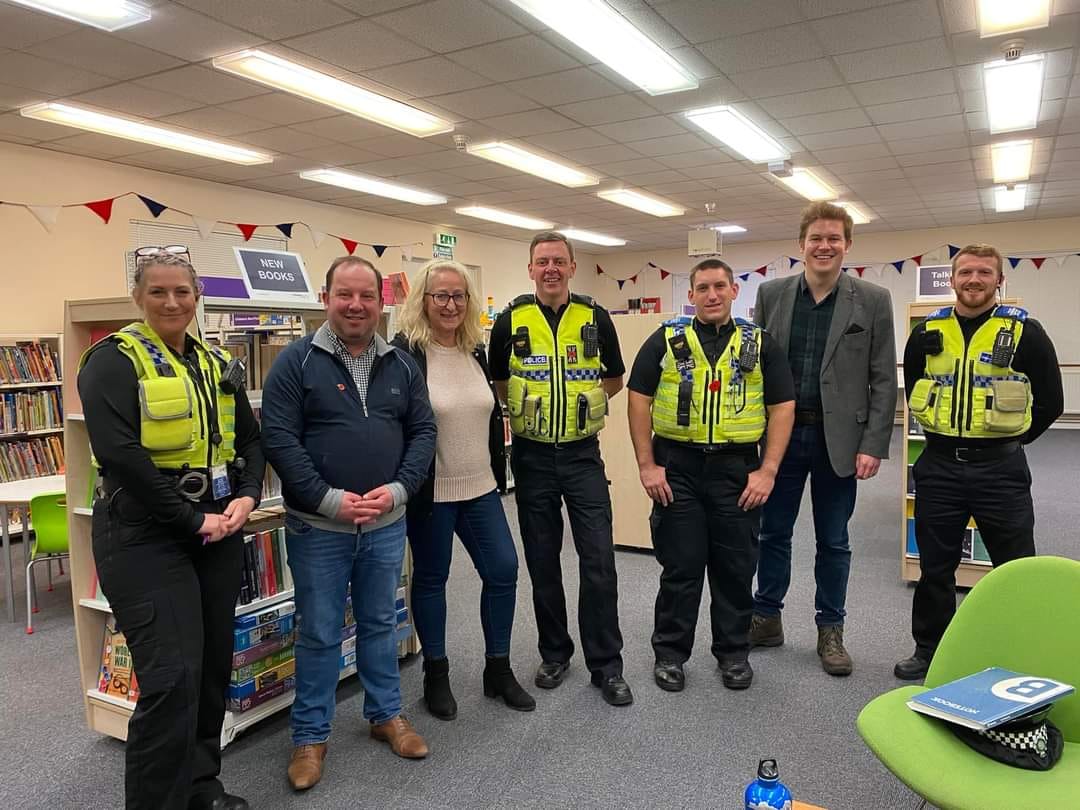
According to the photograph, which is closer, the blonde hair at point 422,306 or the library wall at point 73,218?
the blonde hair at point 422,306

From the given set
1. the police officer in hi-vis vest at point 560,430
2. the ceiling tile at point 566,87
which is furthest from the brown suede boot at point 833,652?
the ceiling tile at point 566,87

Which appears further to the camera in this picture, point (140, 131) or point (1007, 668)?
point (140, 131)

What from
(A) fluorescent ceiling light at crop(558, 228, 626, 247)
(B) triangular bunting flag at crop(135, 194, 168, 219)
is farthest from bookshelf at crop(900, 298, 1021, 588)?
(A) fluorescent ceiling light at crop(558, 228, 626, 247)

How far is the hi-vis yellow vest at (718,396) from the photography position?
271 centimetres

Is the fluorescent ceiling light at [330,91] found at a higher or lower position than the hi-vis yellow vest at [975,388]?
higher

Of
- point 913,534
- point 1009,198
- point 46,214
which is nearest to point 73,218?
point 46,214

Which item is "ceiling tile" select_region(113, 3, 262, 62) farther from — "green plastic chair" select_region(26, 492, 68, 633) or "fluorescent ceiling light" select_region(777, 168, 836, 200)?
"fluorescent ceiling light" select_region(777, 168, 836, 200)

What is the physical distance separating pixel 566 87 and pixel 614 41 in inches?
30.0

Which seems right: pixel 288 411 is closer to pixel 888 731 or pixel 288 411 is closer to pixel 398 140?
pixel 888 731

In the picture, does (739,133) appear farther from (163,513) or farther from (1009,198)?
(163,513)

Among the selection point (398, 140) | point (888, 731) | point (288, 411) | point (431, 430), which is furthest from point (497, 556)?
point (398, 140)

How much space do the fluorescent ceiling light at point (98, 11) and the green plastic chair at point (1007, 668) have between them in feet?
13.8

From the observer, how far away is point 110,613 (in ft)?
8.38

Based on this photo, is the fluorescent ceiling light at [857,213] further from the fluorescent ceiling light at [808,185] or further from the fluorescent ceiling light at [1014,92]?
the fluorescent ceiling light at [1014,92]
